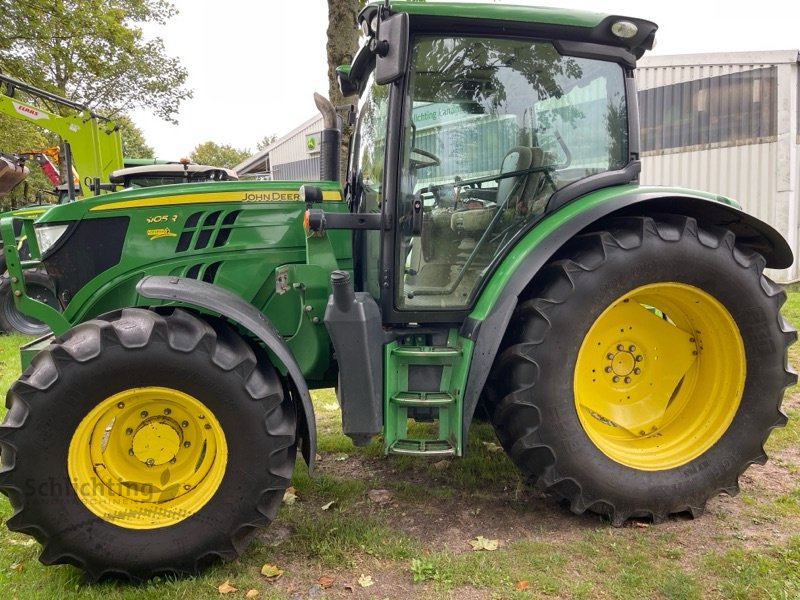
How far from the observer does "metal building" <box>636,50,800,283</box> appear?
941 centimetres

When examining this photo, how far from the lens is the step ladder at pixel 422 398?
272 cm

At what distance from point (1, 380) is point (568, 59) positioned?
582cm

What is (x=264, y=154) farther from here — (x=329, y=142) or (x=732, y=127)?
(x=329, y=142)

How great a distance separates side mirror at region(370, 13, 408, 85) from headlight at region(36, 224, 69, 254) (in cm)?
175

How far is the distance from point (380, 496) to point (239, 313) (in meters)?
1.35

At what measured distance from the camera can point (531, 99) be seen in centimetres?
288

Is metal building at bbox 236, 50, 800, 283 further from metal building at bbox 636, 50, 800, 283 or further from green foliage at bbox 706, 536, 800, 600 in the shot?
green foliage at bbox 706, 536, 800, 600

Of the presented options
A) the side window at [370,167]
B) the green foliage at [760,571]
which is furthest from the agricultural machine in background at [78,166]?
the green foliage at [760,571]

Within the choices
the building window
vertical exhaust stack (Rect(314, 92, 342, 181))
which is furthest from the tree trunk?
the building window

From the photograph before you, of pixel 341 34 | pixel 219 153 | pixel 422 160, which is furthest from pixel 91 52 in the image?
pixel 219 153

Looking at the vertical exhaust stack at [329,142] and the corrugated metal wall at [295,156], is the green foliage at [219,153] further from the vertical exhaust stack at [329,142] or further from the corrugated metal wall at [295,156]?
the vertical exhaust stack at [329,142]

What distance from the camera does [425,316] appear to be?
2896 millimetres

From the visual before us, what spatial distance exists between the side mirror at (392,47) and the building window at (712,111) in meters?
9.19

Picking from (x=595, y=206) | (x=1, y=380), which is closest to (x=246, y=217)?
(x=595, y=206)
